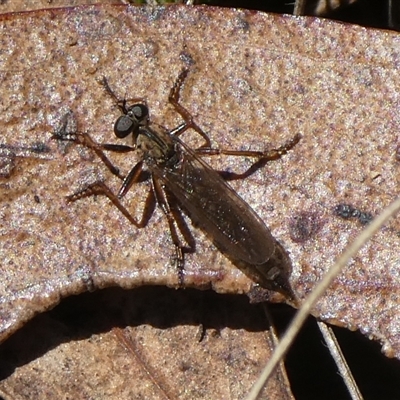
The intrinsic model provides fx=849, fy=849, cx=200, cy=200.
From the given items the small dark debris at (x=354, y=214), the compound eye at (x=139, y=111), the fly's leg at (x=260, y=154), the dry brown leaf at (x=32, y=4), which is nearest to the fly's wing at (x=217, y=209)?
the fly's leg at (x=260, y=154)

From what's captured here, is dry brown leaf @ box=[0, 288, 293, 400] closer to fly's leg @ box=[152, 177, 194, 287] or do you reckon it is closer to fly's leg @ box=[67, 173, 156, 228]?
fly's leg @ box=[152, 177, 194, 287]

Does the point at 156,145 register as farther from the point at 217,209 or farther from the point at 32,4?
the point at 32,4

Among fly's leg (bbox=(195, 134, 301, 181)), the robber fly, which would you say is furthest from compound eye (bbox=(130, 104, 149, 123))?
fly's leg (bbox=(195, 134, 301, 181))

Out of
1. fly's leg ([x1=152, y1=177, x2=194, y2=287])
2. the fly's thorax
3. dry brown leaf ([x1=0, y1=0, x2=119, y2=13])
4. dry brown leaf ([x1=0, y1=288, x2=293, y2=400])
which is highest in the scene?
dry brown leaf ([x1=0, y1=0, x2=119, y2=13])

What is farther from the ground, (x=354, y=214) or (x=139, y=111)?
(x=139, y=111)

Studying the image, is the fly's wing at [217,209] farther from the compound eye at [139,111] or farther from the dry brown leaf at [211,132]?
the compound eye at [139,111]

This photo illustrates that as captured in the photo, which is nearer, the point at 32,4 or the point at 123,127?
the point at 123,127

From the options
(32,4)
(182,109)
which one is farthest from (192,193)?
(32,4)
